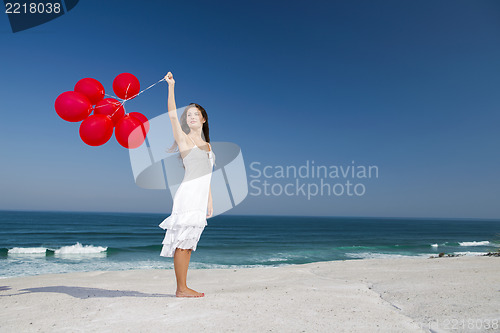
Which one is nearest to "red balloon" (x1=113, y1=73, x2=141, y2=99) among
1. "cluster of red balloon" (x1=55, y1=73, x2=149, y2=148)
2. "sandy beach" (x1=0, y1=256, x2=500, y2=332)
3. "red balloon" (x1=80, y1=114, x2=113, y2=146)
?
"cluster of red balloon" (x1=55, y1=73, x2=149, y2=148)

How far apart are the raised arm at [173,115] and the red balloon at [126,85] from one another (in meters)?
0.86

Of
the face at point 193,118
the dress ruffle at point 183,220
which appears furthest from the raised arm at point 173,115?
the dress ruffle at point 183,220

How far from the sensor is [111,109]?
4371 millimetres

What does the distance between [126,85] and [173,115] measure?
1.12 metres

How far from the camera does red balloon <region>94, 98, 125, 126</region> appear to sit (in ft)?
14.2

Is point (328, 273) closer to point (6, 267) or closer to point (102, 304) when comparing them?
point (102, 304)

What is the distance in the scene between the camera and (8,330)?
3.02m

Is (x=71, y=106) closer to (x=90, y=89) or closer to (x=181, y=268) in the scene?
(x=90, y=89)

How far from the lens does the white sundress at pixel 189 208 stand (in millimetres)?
3885

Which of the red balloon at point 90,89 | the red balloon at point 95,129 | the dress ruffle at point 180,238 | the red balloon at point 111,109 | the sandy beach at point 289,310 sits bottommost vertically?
the sandy beach at point 289,310

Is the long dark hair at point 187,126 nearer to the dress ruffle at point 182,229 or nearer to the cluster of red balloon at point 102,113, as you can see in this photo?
the cluster of red balloon at point 102,113

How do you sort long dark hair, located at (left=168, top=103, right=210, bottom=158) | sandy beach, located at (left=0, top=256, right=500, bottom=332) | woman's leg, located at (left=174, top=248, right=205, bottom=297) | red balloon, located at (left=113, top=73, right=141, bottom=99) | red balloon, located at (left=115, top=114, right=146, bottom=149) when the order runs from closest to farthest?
sandy beach, located at (left=0, top=256, right=500, bottom=332) → woman's leg, located at (left=174, top=248, right=205, bottom=297) → long dark hair, located at (left=168, top=103, right=210, bottom=158) → red balloon, located at (left=115, top=114, right=146, bottom=149) → red balloon, located at (left=113, top=73, right=141, bottom=99)

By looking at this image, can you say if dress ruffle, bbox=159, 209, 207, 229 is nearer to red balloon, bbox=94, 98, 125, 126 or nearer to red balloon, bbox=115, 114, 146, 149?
red balloon, bbox=115, 114, 146, 149

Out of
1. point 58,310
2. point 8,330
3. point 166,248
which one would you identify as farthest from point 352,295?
point 8,330
